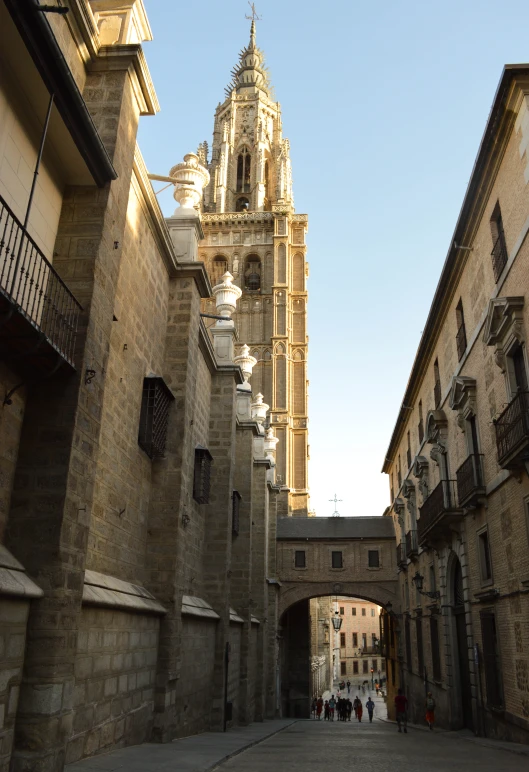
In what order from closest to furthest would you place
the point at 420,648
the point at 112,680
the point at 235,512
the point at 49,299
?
the point at 49,299
the point at 112,680
the point at 235,512
the point at 420,648

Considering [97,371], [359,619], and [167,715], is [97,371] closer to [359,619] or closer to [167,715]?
[167,715]

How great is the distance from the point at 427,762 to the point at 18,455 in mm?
7780

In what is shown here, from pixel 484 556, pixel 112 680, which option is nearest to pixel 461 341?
pixel 484 556

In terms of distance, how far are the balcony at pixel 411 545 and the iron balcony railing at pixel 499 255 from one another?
12.9m

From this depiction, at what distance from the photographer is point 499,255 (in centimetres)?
1302

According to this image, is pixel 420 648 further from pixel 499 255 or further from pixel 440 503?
pixel 499 255

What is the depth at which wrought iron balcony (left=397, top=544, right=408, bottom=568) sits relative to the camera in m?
27.4

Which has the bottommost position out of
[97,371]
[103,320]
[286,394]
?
[97,371]

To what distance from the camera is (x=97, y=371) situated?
22.4 feet

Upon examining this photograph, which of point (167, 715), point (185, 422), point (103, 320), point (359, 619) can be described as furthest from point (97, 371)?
point (359, 619)

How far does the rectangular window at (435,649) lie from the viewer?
65.1 feet

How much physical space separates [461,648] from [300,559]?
15.5 metres

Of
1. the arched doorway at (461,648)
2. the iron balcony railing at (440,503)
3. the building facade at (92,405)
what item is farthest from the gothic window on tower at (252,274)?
the building facade at (92,405)

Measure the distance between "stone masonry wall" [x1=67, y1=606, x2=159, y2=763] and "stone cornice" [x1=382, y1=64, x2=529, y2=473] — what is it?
10.4m
